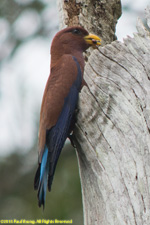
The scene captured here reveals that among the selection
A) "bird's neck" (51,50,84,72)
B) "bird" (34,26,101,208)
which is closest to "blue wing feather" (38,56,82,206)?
"bird" (34,26,101,208)

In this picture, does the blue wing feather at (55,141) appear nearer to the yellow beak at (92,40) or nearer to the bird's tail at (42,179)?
the bird's tail at (42,179)

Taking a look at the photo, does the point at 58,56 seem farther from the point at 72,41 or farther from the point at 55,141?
the point at 55,141

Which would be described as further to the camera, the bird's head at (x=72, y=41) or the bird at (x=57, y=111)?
the bird's head at (x=72, y=41)

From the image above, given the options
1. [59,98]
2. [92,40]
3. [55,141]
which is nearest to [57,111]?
[59,98]

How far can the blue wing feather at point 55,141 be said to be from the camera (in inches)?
144

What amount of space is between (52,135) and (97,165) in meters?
0.86

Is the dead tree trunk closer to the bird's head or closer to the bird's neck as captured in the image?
the bird's neck

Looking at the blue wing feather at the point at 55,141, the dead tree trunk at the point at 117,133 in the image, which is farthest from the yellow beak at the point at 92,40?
the dead tree trunk at the point at 117,133

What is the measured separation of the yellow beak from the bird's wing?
44 centimetres

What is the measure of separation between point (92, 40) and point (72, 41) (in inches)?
10.3

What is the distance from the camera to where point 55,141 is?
150 inches

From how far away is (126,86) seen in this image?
3.05m

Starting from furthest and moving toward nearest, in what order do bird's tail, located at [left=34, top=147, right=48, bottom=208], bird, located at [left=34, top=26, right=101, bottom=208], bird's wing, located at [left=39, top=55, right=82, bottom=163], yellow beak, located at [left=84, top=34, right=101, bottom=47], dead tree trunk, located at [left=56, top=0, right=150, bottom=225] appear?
yellow beak, located at [left=84, top=34, right=101, bottom=47] < bird's wing, located at [left=39, top=55, right=82, bottom=163] < bird, located at [left=34, top=26, right=101, bottom=208] < bird's tail, located at [left=34, top=147, right=48, bottom=208] < dead tree trunk, located at [left=56, top=0, right=150, bottom=225]

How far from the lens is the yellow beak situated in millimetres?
4505
